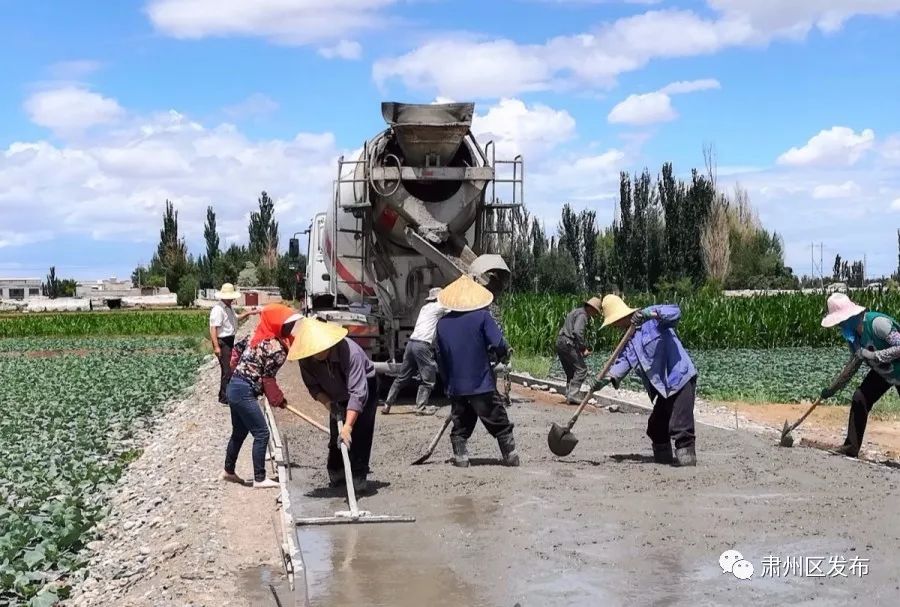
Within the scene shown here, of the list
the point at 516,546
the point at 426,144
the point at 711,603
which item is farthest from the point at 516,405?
the point at 711,603

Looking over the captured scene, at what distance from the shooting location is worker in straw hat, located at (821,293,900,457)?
959 cm

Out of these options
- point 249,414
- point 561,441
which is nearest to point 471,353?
point 561,441

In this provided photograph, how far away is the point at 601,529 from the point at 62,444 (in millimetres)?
8083

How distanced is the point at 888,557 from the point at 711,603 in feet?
4.97

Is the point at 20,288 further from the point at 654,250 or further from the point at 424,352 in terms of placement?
the point at 424,352

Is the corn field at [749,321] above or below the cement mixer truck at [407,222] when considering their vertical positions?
below

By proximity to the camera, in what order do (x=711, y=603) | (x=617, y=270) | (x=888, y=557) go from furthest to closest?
(x=617, y=270) < (x=888, y=557) < (x=711, y=603)

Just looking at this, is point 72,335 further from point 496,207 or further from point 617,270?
point 496,207

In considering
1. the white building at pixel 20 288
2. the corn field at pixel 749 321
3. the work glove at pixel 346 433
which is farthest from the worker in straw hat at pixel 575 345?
the white building at pixel 20 288

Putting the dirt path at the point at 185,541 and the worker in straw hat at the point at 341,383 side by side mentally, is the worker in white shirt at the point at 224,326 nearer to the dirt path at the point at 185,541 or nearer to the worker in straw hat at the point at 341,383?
the dirt path at the point at 185,541

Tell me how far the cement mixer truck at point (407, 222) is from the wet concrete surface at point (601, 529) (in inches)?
146

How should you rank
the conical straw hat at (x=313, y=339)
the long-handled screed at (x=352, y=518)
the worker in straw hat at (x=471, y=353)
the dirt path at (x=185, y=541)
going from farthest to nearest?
1. the worker in straw hat at (x=471, y=353)
2. the conical straw hat at (x=313, y=339)
3. the long-handled screed at (x=352, y=518)
4. the dirt path at (x=185, y=541)

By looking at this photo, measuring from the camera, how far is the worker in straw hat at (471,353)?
970 centimetres

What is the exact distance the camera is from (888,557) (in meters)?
6.62
